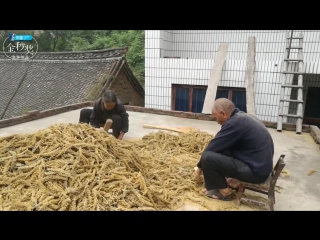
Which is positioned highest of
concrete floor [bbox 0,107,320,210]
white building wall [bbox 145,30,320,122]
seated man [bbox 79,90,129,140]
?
white building wall [bbox 145,30,320,122]

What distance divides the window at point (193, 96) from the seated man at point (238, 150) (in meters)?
5.04

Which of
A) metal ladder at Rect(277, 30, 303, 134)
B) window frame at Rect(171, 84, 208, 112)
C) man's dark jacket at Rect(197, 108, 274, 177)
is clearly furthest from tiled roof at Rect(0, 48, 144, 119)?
man's dark jacket at Rect(197, 108, 274, 177)

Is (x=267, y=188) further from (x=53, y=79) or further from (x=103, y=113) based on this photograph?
(x=53, y=79)

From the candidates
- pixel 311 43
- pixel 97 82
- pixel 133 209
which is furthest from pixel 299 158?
pixel 97 82

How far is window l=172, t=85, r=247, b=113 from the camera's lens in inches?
308

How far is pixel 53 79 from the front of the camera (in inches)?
554

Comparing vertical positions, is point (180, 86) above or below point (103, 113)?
above

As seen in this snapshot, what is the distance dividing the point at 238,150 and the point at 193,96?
541 cm

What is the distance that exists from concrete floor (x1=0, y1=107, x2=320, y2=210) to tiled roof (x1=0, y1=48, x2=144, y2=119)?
520 centimetres

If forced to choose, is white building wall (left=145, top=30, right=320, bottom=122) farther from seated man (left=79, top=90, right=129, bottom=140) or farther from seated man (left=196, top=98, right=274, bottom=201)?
seated man (left=196, top=98, right=274, bottom=201)

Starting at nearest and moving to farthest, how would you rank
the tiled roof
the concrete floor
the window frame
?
the concrete floor < the window frame < the tiled roof

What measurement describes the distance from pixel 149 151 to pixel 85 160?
5.13 feet

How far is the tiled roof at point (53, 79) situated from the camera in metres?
12.7

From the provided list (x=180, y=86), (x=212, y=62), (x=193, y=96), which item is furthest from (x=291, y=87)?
(x=180, y=86)
